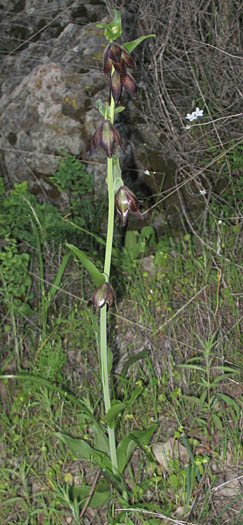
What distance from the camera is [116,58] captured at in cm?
128

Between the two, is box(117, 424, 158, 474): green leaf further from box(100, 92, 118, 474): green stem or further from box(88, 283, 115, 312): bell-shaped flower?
box(88, 283, 115, 312): bell-shaped flower

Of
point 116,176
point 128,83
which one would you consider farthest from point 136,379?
point 128,83

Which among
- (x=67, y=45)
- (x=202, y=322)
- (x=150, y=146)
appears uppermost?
(x=67, y=45)

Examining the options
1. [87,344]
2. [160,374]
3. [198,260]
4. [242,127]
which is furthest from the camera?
[242,127]

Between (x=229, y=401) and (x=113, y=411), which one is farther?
(x=229, y=401)

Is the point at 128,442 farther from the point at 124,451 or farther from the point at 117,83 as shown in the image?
the point at 117,83

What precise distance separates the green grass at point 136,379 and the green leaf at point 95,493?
0.03 m

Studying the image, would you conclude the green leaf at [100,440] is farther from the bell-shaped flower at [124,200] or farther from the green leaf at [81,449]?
the bell-shaped flower at [124,200]

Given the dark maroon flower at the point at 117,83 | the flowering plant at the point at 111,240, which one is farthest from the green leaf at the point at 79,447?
the dark maroon flower at the point at 117,83

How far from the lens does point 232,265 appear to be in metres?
2.27

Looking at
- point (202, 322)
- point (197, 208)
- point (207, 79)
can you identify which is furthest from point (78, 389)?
point (207, 79)

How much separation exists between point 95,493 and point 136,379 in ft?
1.65

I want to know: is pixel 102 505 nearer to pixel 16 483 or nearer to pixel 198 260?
pixel 16 483

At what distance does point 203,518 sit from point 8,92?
2429mm
